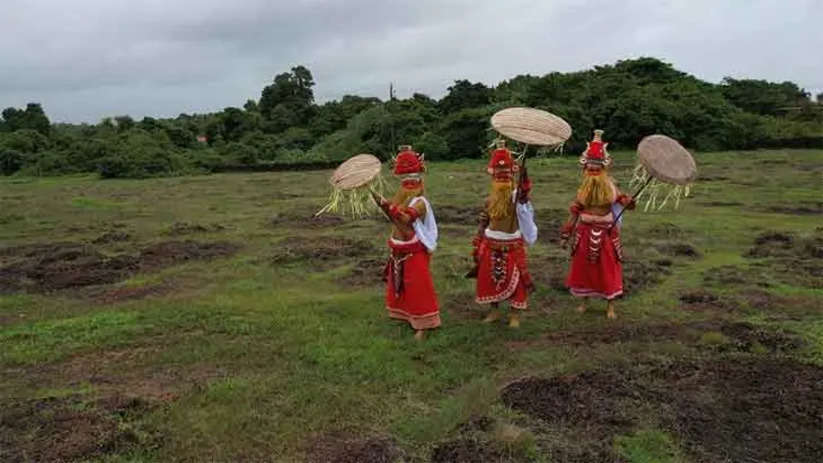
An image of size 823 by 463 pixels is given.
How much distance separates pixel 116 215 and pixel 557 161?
64.1ft

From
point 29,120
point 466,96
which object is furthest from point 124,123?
point 466,96

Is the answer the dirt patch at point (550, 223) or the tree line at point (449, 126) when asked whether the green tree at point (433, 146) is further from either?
the dirt patch at point (550, 223)

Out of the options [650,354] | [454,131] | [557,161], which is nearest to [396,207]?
[650,354]

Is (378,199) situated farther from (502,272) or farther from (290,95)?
(290,95)

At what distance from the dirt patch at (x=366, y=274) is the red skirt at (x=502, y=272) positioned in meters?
2.24

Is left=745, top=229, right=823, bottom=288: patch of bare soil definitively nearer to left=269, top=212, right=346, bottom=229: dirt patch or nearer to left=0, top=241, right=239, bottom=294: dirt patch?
left=269, top=212, right=346, bottom=229: dirt patch

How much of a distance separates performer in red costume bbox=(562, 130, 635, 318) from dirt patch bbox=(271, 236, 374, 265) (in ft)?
16.5

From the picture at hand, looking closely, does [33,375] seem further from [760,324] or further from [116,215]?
[116,215]

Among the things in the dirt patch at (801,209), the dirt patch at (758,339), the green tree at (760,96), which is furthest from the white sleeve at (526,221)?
the green tree at (760,96)

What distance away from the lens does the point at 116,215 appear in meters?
19.0

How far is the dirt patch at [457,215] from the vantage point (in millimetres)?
16172

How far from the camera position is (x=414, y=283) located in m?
7.45

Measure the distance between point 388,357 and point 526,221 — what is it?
2081 mm

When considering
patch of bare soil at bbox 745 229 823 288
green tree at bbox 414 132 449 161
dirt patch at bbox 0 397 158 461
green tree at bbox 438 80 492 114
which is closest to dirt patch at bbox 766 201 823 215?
patch of bare soil at bbox 745 229 823 288
